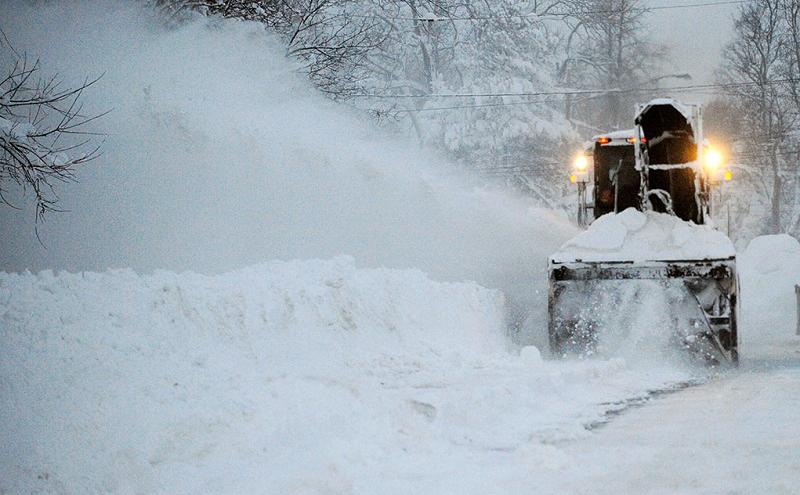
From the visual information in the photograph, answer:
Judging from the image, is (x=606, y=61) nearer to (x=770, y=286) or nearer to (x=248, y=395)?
(x=770, y=286)

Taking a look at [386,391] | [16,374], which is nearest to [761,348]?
[386,391]

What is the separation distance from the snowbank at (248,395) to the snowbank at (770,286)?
1030 centimetres

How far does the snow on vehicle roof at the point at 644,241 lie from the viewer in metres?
11.1

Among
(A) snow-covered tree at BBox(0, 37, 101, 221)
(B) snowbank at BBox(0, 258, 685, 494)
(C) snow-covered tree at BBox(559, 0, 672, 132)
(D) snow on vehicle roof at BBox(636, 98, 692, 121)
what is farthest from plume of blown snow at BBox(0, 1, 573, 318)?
(C) snow-covered tree at BBox(559, 0, 672, 132)

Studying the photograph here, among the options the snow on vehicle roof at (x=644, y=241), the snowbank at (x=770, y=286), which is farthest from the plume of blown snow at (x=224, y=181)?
the snowbank at (x=770, y=286)

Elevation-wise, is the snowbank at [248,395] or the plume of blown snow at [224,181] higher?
the plume of blown snow at [224,181]

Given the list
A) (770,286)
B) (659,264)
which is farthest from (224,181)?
(770,286)

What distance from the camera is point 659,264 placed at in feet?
36.3

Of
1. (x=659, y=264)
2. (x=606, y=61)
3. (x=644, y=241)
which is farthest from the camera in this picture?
(x=606, y=61)

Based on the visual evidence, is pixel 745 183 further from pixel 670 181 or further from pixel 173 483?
pixel 173 483

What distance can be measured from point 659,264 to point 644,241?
1.64 feet

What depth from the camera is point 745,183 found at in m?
50.1

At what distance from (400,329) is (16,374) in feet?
19.8

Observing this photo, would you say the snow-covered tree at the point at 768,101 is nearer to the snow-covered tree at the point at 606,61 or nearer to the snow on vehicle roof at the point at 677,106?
the snow-covered tree at the point at 606,61
